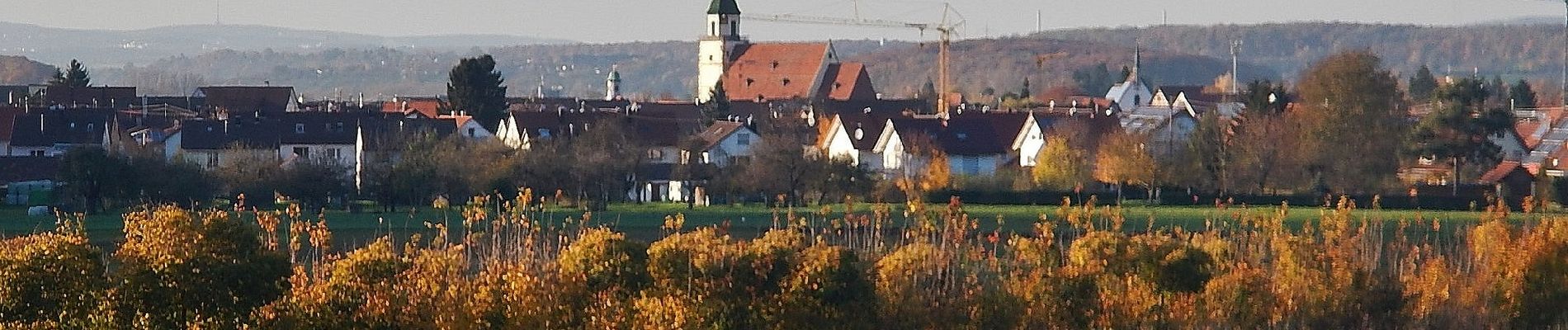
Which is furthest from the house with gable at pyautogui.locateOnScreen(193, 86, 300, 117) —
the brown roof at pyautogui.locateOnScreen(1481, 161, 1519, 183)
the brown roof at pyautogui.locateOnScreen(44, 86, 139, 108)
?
the brown roof at pyautogui.locateOnScreen(1481, 161, 1519, 183)

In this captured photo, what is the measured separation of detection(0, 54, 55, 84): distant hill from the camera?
5723 inches

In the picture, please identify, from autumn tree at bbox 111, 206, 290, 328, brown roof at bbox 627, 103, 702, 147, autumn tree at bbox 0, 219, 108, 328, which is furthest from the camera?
brown roof at bbox 627, 103, 702, 147

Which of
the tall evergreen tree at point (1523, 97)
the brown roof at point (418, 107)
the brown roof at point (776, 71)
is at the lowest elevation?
the brown roof at point (418, 107)

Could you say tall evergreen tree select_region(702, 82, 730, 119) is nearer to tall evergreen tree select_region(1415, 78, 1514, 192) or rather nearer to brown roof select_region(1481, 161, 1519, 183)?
brown roof select_region(1481, 161, 1519, 183)

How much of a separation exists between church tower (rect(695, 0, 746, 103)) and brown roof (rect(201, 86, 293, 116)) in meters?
30.0

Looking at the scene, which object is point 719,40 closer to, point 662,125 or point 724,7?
point 724,7

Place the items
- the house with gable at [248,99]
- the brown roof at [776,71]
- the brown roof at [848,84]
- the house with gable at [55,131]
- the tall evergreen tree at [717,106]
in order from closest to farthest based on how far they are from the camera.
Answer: the house with gable at [55,131]
the house with gable at [248,99]
the tall evergreen tree at [717,106]
the brown roof at [848,84]
the brown roof at [776,71]

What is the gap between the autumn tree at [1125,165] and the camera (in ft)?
182

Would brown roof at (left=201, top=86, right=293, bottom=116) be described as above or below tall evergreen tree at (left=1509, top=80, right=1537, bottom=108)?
below

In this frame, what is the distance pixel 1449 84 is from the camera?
59.0m

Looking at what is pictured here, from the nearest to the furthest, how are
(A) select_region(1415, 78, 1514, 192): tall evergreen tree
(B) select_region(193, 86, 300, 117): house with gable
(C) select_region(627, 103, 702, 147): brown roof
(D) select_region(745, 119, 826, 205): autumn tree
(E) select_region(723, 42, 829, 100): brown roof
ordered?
(D) select_region(745, 119, 826, 205): autumn tree < (A) select_region(1415, 78, 1514, 192): tall evergreen tree < (C) select_region(627, 103, 702, 147): brown roof < (B) select_region(193, 86, 300, 117): house with gable < (E) select_region(723, 42, 829, 100): brown roof

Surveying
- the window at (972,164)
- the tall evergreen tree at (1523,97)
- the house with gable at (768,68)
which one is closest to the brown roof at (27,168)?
the window at (972,164)

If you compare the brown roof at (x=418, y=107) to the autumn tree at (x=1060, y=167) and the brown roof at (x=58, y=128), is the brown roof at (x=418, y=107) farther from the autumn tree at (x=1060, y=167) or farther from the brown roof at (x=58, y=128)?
the autumn tree at (x=1060, y=167)

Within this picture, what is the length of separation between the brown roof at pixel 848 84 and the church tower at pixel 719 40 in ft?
23.1
